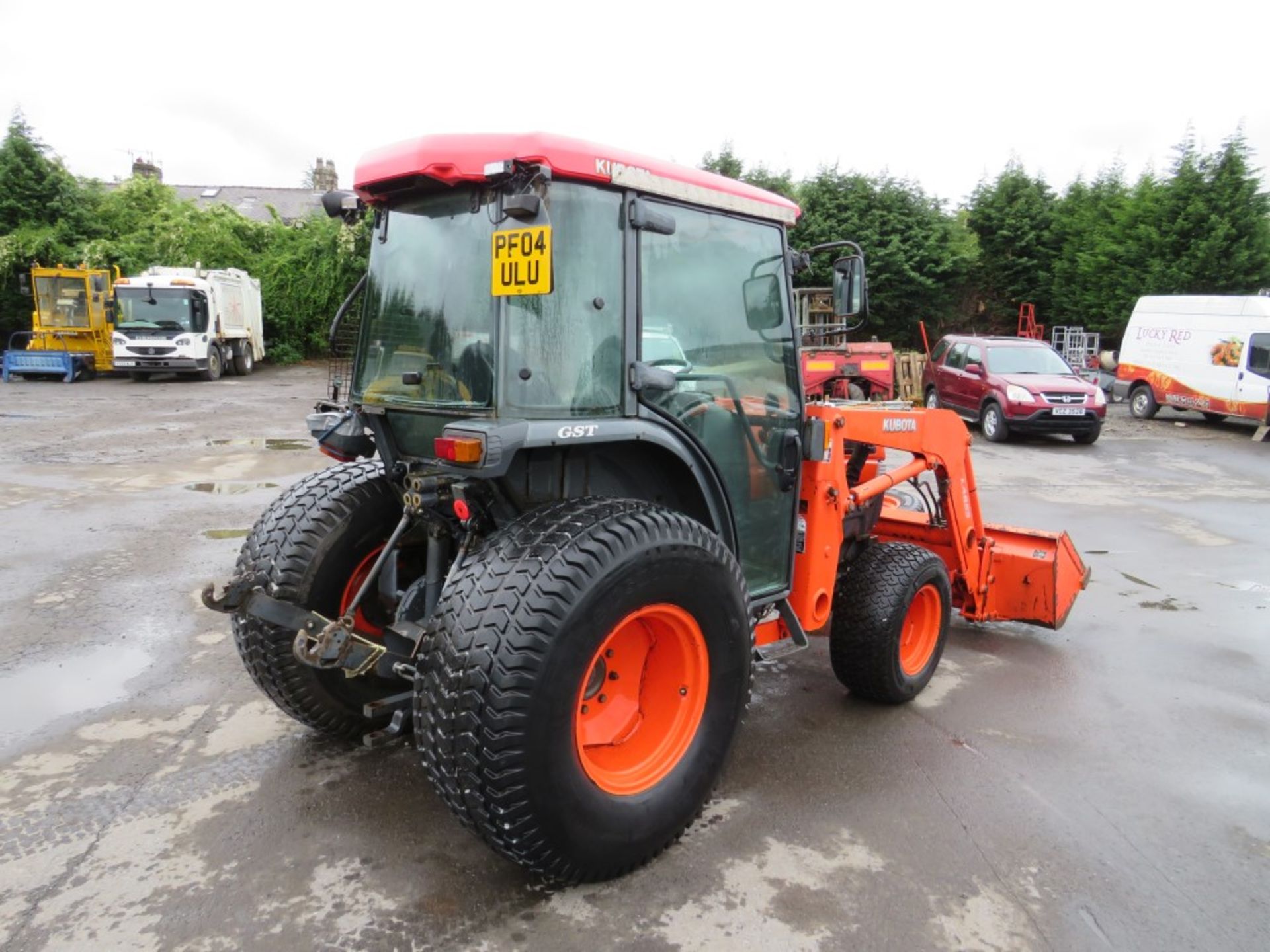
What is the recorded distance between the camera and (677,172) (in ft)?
10.1

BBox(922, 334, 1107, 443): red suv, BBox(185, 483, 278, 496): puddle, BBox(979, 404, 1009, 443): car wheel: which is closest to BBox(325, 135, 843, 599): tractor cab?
BBox(185, 483, 278, 496): puddle

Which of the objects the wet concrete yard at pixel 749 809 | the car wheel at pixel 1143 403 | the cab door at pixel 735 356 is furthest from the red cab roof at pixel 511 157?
the car wheel at pixel 1143 403

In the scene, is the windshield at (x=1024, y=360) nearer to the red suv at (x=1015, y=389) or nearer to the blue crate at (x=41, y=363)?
the red suv at (x=1015, y=389)

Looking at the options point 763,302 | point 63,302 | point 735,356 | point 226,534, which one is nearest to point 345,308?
→ point 735,356

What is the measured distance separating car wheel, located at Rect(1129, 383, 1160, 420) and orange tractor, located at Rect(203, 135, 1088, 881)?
16604 mm

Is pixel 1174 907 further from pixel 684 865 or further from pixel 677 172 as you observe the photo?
pixel 677 172

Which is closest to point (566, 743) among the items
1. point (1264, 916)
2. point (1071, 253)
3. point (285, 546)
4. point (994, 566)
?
point (285, 546)

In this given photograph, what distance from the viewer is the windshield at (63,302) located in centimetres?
2164

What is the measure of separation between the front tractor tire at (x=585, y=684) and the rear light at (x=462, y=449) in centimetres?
27

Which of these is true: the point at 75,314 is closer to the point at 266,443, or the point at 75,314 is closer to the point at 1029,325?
the point at 266,443

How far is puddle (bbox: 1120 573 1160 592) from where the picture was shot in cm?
646

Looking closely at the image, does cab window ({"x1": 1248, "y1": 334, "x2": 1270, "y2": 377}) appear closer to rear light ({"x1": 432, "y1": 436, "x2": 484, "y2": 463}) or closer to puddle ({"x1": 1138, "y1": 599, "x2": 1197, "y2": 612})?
puddle ({"x1": 1138, "y1": 599, "x2": 1197, "y2": 612})

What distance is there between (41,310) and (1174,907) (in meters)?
25.7

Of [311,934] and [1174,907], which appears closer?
[311,934]
